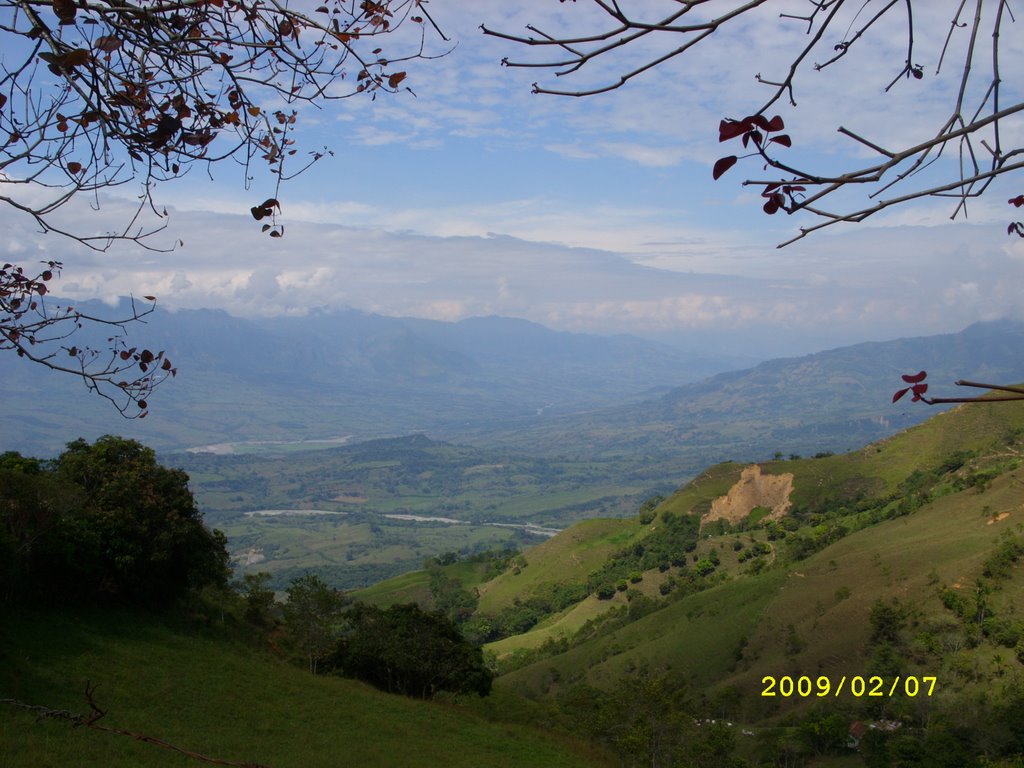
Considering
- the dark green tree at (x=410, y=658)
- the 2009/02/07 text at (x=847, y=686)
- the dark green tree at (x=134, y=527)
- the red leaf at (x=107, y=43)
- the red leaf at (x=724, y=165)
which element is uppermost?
the red leaf at (x=107, y=43)

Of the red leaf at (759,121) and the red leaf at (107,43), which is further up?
the red leaf at (107,43)

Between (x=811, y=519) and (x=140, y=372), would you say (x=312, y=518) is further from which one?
(x=140, y=372)

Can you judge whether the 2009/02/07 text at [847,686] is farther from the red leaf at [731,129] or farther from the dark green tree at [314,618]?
the red leaf at [731,129]

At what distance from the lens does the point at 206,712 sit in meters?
15.2

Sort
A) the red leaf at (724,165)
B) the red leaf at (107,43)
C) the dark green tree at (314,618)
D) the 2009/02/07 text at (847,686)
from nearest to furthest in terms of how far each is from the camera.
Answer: the red leaf at (724,165) < the red leaf at (107,43) < the dark green tree at (314,618) < the 2009/02/07 text at (847,686)

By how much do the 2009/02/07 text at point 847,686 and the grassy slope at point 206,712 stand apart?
1160 cm

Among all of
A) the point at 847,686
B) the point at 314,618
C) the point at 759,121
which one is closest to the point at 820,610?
the point at 847,686

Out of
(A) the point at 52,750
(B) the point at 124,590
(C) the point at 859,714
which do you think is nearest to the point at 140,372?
(A) the point at 52,750

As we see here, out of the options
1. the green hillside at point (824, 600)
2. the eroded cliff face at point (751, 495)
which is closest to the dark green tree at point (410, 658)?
A: the green hillside at point (824, 600)

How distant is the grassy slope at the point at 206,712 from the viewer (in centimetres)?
1160

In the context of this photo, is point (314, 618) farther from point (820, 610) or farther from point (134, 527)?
point (820, 610)

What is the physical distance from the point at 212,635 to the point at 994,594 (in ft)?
87.1

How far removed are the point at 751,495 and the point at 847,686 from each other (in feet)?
125

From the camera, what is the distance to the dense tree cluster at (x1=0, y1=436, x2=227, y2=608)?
56.6 feet
